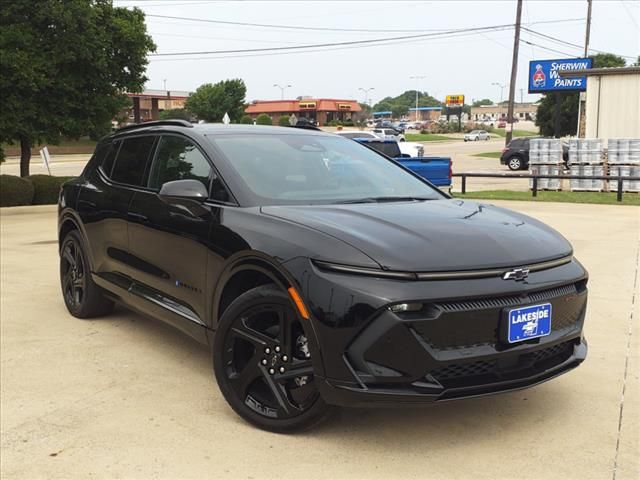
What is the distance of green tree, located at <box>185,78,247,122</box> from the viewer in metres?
83.8

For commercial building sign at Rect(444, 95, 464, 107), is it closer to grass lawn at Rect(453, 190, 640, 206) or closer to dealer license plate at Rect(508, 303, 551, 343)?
grass lawn at Rect(453, 190, 640, 206)

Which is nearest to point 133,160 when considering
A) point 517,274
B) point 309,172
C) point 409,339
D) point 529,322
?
point 309,172

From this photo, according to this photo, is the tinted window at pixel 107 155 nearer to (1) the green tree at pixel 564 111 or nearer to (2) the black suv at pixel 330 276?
(2) the black suv at pixel 330 276

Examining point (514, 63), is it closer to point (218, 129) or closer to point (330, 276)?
point (218, 129)

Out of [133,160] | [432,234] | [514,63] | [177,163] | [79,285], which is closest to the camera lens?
[432,234]

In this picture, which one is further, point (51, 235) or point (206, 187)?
point (51, 235)

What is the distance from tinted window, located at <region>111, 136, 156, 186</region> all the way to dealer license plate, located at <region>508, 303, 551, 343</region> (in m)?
3.00

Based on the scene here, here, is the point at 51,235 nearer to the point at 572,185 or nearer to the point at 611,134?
the point at 572,185

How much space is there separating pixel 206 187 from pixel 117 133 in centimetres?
202

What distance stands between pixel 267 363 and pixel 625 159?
16900mm

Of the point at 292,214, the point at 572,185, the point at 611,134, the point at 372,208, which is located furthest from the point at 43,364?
the point at 611,134

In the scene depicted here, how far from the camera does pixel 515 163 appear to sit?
29.7 meters

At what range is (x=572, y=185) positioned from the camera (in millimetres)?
18422

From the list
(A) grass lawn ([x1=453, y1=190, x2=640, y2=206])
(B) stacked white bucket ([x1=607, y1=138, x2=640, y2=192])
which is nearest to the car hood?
(A) grass lawn ([x1=453, y1=190, x2=640, y2=206])
